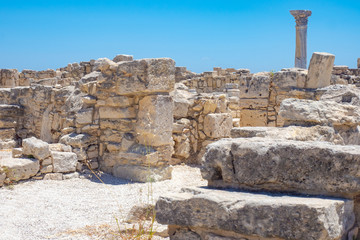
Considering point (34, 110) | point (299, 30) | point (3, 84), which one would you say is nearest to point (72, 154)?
point (34, 110)

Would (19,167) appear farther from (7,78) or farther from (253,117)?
(7,78)

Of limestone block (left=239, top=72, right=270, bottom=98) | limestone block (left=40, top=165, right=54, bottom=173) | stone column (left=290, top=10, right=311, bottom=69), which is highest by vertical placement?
stone column (left=290, top=10, right=311, bottom=69)

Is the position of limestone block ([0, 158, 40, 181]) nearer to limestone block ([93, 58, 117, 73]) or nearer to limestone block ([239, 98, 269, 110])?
limestone block ([93, 58, 117, 73])

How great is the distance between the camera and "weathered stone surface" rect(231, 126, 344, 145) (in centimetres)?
296

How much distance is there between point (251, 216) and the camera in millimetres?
1854

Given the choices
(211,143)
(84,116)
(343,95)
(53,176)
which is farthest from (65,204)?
(343,95)

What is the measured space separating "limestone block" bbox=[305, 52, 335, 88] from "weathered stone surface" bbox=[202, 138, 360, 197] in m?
5.54

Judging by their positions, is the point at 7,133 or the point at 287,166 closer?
the point at 287,166

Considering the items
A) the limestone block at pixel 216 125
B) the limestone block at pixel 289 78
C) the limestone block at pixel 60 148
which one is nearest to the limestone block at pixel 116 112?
the limestone block at pixel 60 148

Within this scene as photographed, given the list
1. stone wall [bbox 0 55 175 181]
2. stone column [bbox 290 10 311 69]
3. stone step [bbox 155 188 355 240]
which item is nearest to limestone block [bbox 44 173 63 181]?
stone wall [bbox 0 55 175 181]

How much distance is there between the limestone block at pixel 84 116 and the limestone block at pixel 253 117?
3.94 m

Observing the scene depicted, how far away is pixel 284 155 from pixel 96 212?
300 centimetres

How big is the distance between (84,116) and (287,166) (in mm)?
4841

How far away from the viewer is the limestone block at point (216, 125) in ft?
24.2
